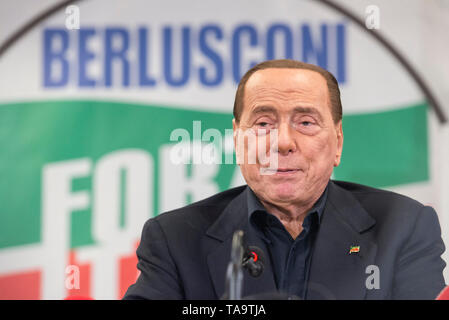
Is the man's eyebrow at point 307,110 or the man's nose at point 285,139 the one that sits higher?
the man's eyebrow at point 307,110

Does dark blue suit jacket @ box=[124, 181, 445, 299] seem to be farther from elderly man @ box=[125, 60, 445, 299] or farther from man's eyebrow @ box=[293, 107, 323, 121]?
man's eyebrow @ box=[293, 107, 323, 121]

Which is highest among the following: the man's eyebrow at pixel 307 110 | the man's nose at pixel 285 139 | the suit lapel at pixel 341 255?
the man's eyebrow at pixel 307 110

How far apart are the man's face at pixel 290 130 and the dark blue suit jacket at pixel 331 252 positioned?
114 millimetres

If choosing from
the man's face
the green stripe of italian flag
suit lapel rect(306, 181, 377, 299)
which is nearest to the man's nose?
the man's face

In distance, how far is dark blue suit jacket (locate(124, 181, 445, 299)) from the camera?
4.66 ft

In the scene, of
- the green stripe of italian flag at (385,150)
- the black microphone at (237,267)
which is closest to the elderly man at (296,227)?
the black microphone at (237,267)

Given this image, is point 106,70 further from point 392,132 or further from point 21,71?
point 392,132

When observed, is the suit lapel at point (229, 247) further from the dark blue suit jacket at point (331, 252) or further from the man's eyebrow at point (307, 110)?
the man's eyebrow at point (307, 110)

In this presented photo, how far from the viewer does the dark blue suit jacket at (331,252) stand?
142 cm

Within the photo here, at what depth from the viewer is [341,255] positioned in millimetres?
1469

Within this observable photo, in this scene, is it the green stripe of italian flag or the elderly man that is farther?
the green stripe of italian flag

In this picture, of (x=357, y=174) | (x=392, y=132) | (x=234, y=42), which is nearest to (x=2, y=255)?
(x=234, y=42)

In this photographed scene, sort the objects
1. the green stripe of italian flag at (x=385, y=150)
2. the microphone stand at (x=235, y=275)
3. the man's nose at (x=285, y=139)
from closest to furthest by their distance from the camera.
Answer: the microphone stand at (x=235, y=275) < the man's nose at (x=285, y=139) < the green stripe of italian flag at (x=385, y=150)

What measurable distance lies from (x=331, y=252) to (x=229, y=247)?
0.88 feet
